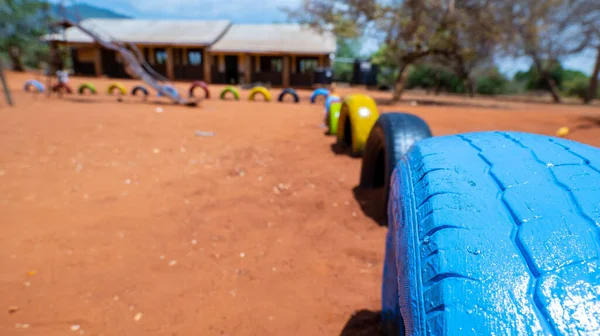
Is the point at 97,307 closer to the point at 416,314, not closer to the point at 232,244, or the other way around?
the point at 232,244

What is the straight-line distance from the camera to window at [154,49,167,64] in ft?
101

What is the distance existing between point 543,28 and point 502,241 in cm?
2134

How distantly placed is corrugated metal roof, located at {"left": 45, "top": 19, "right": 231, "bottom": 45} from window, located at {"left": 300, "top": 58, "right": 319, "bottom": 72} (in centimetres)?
721

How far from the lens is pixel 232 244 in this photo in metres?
2.95

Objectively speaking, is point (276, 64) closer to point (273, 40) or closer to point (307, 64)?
point (273, 40)

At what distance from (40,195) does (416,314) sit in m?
4.25

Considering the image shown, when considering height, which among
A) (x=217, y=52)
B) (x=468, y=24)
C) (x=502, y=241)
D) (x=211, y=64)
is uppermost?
(x=468, y=24)

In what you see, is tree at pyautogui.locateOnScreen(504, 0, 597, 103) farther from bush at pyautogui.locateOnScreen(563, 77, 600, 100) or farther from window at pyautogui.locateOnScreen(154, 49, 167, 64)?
window at pyautogui.locateOnScreen(154, 49, 167, 64)

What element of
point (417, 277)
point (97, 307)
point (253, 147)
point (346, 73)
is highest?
point (346, 73)

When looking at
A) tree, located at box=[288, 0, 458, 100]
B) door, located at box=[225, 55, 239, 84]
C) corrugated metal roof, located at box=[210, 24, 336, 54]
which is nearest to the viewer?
tree, located at box=[288, 0, 458, 100]

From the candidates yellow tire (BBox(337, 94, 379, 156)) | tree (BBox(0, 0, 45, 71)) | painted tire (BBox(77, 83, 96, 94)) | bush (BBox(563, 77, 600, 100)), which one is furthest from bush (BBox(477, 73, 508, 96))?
tree (BBox(0, 0, 45, 71))

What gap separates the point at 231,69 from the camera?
3092cm

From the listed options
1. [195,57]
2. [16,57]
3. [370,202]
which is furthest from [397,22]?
[16,57]

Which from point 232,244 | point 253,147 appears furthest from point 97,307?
point 253,147
